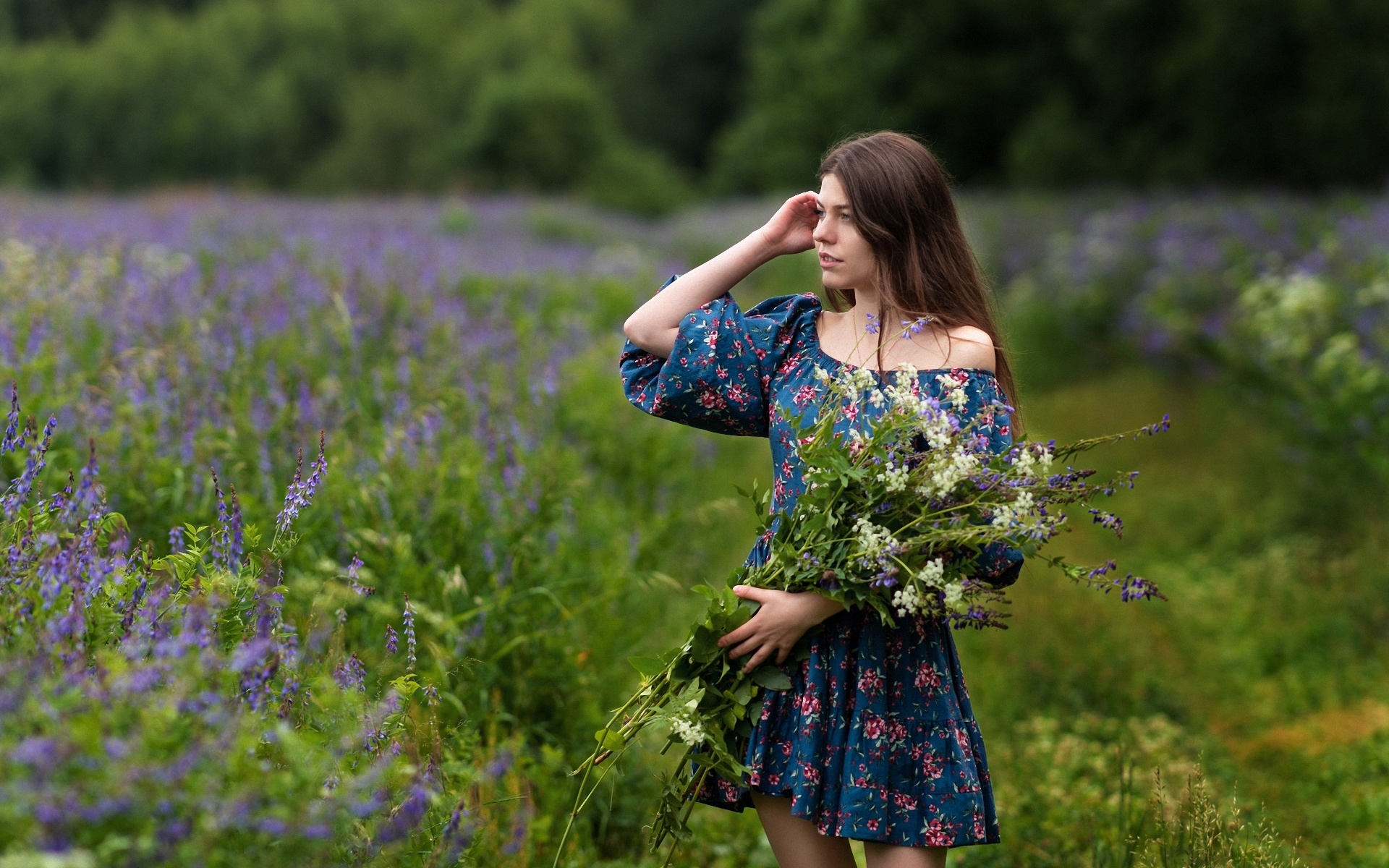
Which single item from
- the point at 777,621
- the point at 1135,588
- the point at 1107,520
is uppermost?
the point at 1107,520

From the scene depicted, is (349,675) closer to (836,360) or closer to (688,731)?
(688,731)

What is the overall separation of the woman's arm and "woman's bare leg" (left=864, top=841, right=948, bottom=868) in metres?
1.13

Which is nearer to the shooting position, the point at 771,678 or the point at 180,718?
the point at 180,718

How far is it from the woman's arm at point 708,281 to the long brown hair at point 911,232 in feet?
0.47

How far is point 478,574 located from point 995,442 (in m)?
2.07

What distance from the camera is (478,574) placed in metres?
4.09

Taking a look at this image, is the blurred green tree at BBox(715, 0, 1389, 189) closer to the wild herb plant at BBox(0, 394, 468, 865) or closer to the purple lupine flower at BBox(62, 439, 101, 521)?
the purple lupine flower at BBox(62, 439, 101, 521)

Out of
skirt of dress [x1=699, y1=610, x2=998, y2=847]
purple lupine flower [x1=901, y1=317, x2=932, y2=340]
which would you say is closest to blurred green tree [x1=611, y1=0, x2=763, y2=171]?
purple lupine flower [x1=901, y1=317, x2=932, y2=340]

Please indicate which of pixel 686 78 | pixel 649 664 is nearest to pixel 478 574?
pixel 649 664

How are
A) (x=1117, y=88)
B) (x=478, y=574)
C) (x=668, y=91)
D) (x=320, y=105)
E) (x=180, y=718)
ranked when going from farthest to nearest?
(x=668, y=91), (x=320, y=105), (x=1117, y=88), (x=478, y=574), (x=180, y=718)

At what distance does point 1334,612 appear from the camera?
228 inches

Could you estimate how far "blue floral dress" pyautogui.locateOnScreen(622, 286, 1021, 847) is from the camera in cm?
247

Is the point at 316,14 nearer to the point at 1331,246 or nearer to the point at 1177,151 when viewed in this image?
the point at 1177,151

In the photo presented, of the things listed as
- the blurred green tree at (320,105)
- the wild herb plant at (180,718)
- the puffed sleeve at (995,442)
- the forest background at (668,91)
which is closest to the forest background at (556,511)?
the wild herb plant at (180,718)
